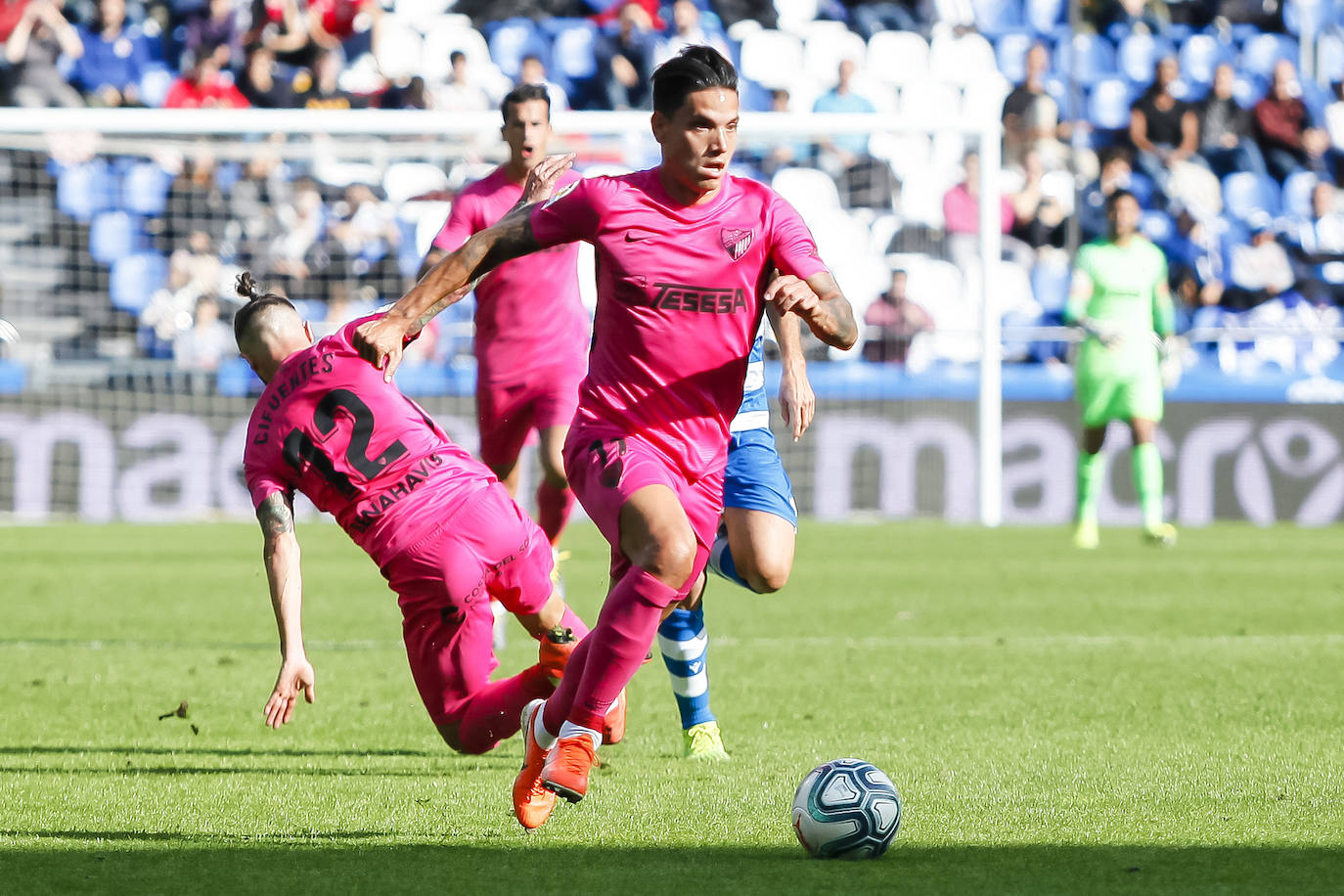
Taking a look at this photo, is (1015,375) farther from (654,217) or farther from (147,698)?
(654,217)

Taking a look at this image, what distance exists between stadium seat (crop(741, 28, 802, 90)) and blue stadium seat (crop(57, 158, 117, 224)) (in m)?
7.67

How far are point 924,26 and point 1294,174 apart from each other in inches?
184

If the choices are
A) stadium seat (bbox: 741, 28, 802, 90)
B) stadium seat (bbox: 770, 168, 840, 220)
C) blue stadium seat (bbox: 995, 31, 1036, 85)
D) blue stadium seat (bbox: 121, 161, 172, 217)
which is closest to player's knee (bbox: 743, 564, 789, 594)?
stadium seat (bbox: 770, 168, 840, 220)

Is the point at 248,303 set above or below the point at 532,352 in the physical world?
above

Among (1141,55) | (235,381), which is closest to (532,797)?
(235,381)

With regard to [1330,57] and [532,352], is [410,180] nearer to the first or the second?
[532,352]

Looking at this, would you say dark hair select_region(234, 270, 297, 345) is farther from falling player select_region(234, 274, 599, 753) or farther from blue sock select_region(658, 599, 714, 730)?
blue sock select_region(658, 599, 714, 730)

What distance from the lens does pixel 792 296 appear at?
170 inches

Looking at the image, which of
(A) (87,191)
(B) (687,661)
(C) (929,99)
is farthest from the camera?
(C) (929,99)

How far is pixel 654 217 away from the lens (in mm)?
4816

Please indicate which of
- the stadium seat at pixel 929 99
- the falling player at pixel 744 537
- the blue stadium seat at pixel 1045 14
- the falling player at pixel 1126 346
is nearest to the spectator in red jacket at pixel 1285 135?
the blue stadium seat at pixel 1045 14

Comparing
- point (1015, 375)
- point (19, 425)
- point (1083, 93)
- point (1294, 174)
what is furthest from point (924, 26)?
point (19, 425)

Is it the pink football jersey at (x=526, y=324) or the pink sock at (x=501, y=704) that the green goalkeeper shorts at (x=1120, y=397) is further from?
the pink sock at (x=501, y=704)

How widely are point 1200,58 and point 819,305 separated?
1903cm
